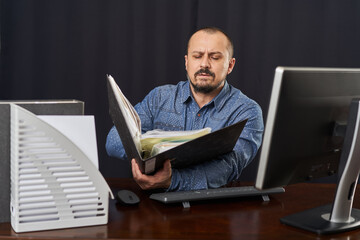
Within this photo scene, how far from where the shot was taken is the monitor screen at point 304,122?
1.05m

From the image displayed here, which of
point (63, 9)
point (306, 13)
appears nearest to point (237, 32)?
point (306, 13)

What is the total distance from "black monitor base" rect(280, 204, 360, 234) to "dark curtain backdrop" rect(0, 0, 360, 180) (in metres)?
1.82

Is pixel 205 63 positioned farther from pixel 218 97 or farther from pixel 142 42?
pixel 142 42

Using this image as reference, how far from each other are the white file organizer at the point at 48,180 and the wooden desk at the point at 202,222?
0.11 feet

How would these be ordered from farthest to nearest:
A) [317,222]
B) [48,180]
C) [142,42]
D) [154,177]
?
[142,42], [154,177], [317,222], [48,180]

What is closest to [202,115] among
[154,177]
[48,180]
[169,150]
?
[154,177]

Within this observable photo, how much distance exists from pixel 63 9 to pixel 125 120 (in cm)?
211

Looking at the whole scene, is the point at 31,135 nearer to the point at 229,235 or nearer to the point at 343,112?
the point at 229,235

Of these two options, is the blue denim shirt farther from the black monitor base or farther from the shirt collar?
the black monitor base

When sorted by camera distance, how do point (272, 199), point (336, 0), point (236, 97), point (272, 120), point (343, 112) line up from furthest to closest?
point (336, 0) < point (236, 97) < point (272, 199) < point (343, 112) < point (272, 120)

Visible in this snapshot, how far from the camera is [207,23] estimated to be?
10.0ft

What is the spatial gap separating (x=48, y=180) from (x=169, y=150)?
0.35 meters

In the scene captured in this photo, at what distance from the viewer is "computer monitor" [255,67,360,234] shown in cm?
105

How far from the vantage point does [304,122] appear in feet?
3.61
